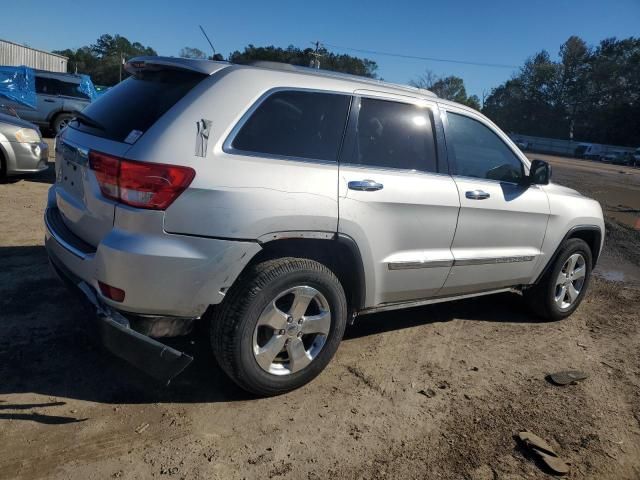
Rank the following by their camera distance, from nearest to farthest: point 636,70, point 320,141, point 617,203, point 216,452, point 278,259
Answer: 1. point 216,452
2. point 278,259
3. point 320,141
4. point 617,203
5. point 636,70

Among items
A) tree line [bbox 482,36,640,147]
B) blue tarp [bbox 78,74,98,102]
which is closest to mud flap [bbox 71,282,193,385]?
blue tarp [bbox 78,74,98,102]

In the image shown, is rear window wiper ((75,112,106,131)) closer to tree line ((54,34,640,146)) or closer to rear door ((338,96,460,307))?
rear door ((338,96,460,307))

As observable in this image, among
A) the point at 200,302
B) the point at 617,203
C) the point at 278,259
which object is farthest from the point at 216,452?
the point at 617,203

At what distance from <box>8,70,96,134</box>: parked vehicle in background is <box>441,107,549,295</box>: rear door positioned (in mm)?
14455

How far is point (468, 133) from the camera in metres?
4.14

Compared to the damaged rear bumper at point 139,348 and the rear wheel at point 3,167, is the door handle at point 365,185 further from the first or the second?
the rear wheel at point 3,167

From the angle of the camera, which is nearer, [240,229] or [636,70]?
[240,229]

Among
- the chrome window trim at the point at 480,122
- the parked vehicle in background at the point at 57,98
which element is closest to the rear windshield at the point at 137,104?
the chrome window trim at the point at 480,122

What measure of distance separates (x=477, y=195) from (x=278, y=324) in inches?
72.5

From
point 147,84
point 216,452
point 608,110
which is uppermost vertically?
point 608,110

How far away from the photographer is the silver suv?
2750 millimetres

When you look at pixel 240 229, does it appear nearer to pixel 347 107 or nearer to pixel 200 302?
pixel 200 302

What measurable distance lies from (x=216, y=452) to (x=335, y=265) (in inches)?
51.6

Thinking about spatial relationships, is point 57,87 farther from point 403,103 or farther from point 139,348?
point 139,348
